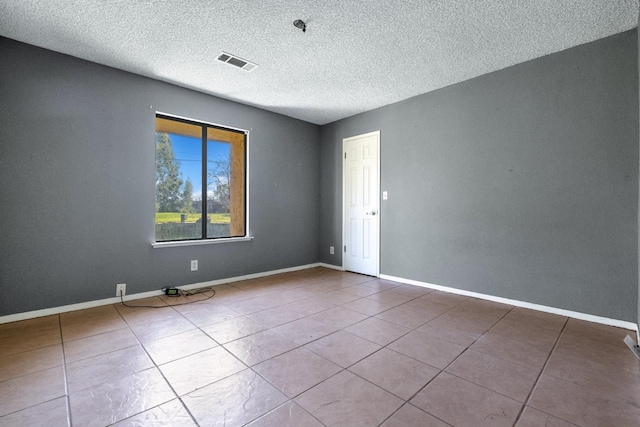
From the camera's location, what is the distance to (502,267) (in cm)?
311

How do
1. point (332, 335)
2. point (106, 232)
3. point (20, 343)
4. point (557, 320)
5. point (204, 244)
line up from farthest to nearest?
point (204, 244) → point (106, 232) → point (557, 320) → point (332, 335) → point (20, 343)

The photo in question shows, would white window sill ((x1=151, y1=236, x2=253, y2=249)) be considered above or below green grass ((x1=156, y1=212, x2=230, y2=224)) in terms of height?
below

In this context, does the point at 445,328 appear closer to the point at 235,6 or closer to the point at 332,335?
the point at 332,335

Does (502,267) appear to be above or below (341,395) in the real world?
above

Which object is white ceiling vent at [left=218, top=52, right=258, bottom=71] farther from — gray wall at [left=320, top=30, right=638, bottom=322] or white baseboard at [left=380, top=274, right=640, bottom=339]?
white baseboard at [left=380, top=274, right=640, bottom=339]

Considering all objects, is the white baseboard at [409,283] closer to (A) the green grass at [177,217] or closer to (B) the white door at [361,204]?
(B) the white door at [361,204]

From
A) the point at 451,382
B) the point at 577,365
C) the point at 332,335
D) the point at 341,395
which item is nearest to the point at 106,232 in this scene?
the point at 332,335

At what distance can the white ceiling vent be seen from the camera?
2.86 m

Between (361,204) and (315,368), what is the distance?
9.91 ft

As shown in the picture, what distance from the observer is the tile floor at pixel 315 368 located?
1.42m

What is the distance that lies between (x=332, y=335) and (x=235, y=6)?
2636 mm

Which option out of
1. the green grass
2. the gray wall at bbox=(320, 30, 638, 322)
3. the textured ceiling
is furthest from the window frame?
the gray wall at bbox=(320, 30, 638, 322)

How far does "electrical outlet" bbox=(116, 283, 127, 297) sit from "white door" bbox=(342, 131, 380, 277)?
302cm

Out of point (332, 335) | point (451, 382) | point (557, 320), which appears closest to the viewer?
point (451, 382)
